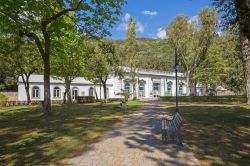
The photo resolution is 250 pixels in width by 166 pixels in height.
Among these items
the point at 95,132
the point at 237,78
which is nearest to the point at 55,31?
the point at 95,132

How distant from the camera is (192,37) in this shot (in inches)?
1633

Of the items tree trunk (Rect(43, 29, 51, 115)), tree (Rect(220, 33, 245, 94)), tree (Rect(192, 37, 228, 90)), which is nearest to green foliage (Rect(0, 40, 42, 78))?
tree trunk (Rect(43, 29, 51, 115))

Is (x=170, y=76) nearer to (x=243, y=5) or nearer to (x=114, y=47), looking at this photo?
(x=114, y=47)

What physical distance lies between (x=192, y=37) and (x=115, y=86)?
67.1 ft

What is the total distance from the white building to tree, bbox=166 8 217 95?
474 inches

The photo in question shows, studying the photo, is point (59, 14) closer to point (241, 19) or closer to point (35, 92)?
point (241, 19)

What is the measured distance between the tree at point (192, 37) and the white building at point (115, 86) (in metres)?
12.0

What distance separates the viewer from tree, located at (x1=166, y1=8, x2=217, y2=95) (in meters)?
39.9

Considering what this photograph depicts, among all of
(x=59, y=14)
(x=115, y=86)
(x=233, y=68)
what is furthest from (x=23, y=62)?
(x=233, y=68)

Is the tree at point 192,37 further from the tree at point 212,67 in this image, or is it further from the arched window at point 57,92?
the arched window at point 57,92

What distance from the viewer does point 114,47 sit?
4069cm

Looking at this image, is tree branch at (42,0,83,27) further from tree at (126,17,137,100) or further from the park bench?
tree at (126,17,137,100)

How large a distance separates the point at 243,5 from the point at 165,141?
4869 mm

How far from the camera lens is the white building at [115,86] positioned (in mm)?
44228
